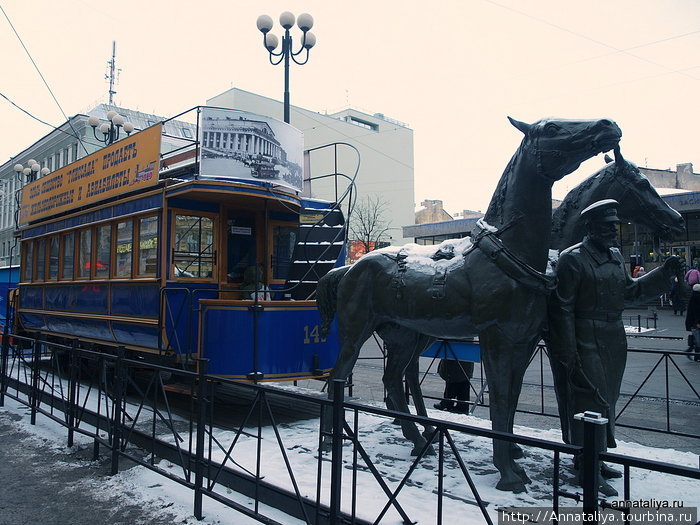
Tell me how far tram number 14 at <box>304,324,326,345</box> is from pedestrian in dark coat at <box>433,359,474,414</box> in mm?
1972

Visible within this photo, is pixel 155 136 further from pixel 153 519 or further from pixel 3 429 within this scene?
pixel 153 519

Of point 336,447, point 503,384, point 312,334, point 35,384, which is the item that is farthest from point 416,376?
point 35,384

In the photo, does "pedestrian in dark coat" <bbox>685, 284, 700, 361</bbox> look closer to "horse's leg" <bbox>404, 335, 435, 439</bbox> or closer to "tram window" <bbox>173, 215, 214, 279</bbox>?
"horse's leg" <bbox>404, 335, 435, 439</bbox>

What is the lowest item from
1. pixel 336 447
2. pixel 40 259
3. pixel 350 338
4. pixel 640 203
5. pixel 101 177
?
pixel 336 447

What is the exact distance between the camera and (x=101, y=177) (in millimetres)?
9203

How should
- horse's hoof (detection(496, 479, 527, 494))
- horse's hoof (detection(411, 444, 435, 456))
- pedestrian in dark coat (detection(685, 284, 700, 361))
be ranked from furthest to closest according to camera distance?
pedestrian in dark coat (detection(685, 284, 700, 361)) → horse's hoof (detection(411, 444, 435, 456)) → horse's hoof (detection(496, 479, 527, 494))

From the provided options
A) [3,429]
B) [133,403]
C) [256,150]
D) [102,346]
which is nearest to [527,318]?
[256,150]

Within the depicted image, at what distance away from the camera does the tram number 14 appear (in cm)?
716

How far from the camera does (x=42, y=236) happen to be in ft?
37.6

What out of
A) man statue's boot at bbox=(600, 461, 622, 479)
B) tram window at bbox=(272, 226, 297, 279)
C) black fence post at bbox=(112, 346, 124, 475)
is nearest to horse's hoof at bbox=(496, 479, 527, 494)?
man statue's boot at bbox=(600, 461, 622, 479)

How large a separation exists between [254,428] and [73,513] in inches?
95.6

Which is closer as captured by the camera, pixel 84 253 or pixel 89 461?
pixel 89 461

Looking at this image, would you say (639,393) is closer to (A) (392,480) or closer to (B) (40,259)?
(A) (392,480)

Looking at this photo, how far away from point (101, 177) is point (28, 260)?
4692 mm
